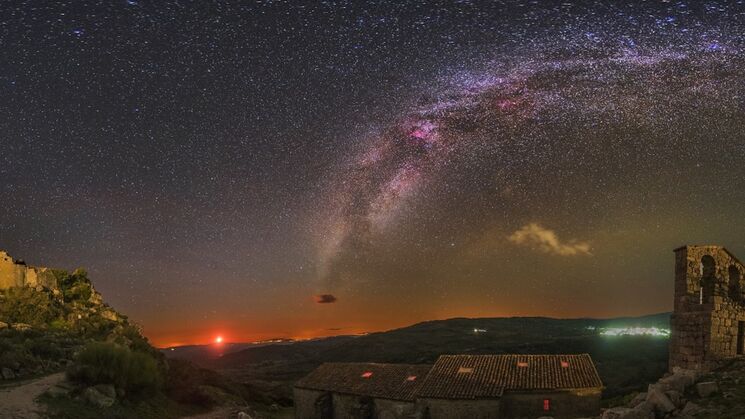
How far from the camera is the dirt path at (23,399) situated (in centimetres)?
2030

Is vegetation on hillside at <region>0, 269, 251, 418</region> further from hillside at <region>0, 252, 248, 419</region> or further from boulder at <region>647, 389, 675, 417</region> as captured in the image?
boulder at <region>647, 389, 675, 417</region>

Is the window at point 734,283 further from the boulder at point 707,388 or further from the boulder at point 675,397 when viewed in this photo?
the boulder at point 675,397

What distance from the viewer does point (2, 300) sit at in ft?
128

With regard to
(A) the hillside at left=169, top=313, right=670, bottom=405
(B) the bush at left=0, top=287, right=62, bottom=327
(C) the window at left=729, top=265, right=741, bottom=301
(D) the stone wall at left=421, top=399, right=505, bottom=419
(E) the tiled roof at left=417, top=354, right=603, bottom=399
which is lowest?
(A) the hillside at left=169, top=313, right=670, bottom=405

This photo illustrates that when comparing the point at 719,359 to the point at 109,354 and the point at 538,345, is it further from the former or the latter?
the point at 538,345

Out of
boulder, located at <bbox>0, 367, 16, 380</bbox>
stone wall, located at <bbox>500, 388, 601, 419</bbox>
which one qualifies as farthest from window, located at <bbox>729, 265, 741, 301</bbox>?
boulder, located at <bbox>0, 367, 16, 380</bbox>

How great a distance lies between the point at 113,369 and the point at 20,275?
23354mm

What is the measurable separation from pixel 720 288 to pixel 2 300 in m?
44.5

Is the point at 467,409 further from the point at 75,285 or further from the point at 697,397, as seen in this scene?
the point at 75,285

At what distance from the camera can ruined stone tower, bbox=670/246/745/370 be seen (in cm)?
2212

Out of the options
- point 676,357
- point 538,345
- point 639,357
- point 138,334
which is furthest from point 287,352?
point 676,357

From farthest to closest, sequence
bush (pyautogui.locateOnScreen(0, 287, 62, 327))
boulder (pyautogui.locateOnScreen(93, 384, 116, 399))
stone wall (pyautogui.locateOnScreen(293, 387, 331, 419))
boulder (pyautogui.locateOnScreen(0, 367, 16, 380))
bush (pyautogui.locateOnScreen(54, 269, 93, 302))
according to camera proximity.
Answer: bush (pyautogui.locateOnScreen(54, 269, 93, 302)) < stone wall (pyautogui.locateOnScreen(293, 387, 331, 419)) < bush (pyautogui.locateOnScreen(0, 287, 62, 327)) < boulder (pyautogui.locateOnScreen(93, 384, 116, 399)) < boulder (pyautogui.locateOnScreen(0, 367, 16, 380))

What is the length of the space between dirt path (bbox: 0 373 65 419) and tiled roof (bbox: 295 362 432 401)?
1907 centimetres

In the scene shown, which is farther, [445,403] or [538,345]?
[538,345]
